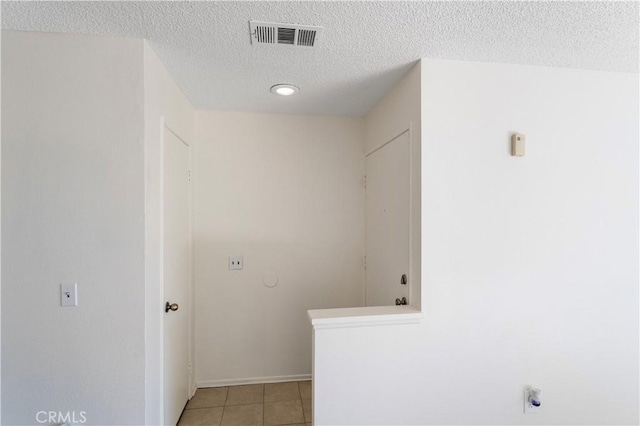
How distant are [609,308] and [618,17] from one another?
62.4 inches

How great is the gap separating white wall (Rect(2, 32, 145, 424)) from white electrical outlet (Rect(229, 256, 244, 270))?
3.39 ft

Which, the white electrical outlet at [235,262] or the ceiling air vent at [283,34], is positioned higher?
the ceiling air vent at [283,34]

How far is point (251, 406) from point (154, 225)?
1582 mm

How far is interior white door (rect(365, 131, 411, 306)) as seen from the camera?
179 cm

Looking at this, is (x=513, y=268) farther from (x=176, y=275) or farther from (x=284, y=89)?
(x=176, y=275)

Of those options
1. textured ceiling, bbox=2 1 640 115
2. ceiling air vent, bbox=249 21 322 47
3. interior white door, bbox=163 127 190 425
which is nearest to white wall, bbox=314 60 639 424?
textured ceiling, bbox=2 1 640 115

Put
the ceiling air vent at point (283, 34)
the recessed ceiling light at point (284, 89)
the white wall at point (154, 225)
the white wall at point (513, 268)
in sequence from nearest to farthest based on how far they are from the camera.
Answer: the ceiling air vent at point (283, 34) → the white wall at point (154, 225) → the white wall at point (513, 268) → the recessed ceiling light at point (284, 89)

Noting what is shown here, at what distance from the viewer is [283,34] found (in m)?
1.35

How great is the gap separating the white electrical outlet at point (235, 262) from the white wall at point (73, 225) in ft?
3.39

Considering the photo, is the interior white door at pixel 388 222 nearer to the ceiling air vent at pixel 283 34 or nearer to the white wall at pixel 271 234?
Result: the white wall at pixel 271 234

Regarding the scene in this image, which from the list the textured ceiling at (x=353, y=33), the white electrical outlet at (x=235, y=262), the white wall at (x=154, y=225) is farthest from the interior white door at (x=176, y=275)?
the textured ceiling at (x=353, y=33)

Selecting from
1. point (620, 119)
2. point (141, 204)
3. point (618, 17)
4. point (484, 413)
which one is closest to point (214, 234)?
A: point (141, 204)

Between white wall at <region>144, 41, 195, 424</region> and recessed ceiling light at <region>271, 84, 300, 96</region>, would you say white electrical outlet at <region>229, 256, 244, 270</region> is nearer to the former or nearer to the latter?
white wall at <region>144, 41, 195, 424</region>

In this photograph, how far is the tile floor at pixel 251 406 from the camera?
202 cm
